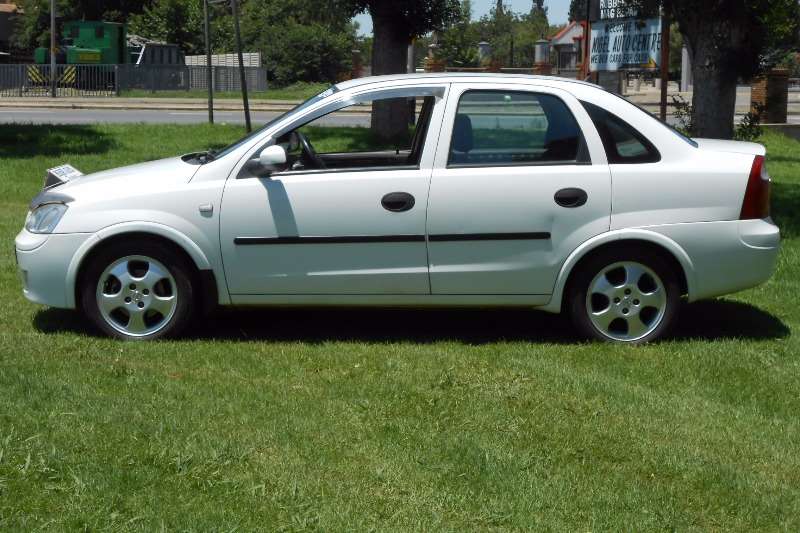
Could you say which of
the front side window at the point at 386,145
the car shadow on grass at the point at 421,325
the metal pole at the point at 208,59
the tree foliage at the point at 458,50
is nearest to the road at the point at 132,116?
the metal pole at the point at 208,59

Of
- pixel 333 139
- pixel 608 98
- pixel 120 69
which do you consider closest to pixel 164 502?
pixel 608 98

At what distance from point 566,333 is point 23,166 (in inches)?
377

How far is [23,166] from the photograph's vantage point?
595 inches

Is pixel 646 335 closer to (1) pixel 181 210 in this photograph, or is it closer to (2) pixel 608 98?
(2) pixel 608 98

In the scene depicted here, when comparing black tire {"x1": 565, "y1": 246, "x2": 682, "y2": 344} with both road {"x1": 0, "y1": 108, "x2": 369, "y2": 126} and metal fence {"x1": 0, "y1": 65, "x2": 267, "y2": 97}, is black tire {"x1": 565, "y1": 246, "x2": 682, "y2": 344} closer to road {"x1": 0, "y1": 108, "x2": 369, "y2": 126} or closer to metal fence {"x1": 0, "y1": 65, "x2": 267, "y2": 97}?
road {"x1": 0, "y1": 108, "x2": 369, "y2": 126}

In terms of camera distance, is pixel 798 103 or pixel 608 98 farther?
pixel 798 103

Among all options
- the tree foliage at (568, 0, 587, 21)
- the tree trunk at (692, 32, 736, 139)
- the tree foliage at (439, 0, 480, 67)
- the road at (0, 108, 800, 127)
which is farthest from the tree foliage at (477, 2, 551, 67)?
the tree trunk at (692, 32, 736, 139)

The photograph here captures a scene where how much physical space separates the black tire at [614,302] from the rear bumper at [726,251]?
0.13 m

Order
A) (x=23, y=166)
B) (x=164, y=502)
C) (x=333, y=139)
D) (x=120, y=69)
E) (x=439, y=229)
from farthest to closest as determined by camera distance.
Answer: (x=120, y=69), (x=333, y=139), (x=23, y=166), (x=439, y=229), (x=164, y=502)

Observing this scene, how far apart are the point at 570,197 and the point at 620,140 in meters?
0.47

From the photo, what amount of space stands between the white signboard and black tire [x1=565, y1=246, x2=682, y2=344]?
12.2m

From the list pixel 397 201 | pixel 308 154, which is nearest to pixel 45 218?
pixel 308 154

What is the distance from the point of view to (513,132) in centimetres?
712

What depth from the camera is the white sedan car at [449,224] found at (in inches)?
273
